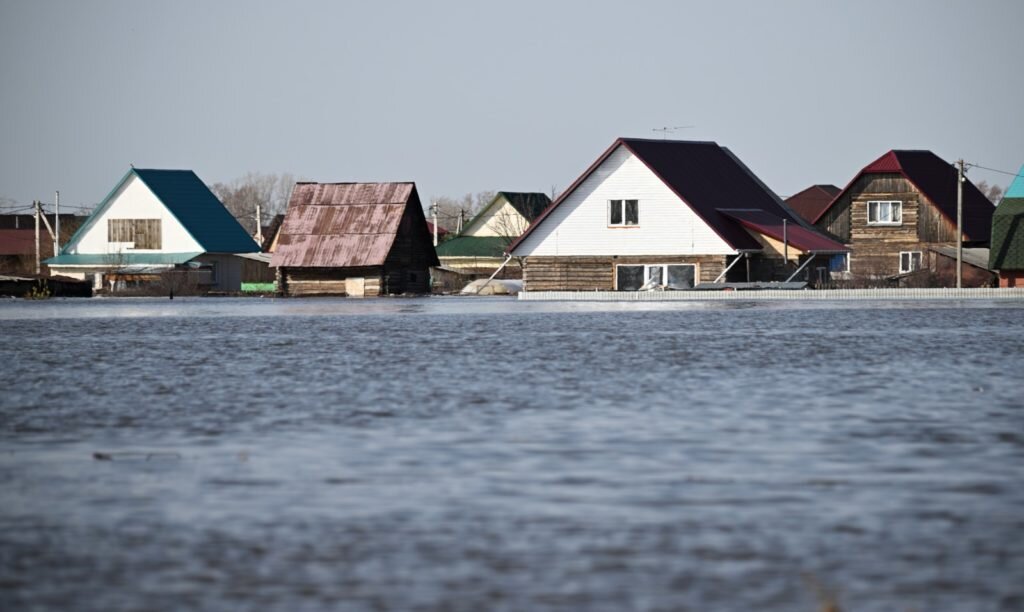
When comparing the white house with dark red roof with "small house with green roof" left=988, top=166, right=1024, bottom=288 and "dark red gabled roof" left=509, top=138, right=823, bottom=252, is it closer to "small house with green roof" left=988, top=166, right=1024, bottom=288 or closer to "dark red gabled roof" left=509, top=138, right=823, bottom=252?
"dark red gabled roof" left=509, top=138, right=823, bottom=252

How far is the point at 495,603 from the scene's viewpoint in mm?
7402

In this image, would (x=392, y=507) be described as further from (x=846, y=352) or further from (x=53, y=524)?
(x=846, y=352)

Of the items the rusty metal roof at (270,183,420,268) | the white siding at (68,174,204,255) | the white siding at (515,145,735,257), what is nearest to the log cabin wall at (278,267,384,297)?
the rusty metal roof at (270,183,420,268)

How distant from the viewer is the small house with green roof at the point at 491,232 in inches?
3981

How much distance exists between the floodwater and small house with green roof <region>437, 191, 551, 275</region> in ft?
254

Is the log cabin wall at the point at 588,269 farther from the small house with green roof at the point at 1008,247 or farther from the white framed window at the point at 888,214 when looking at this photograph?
the white framed window at the point at 888,214

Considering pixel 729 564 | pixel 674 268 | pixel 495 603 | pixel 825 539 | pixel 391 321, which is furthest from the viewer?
pixel 674 268

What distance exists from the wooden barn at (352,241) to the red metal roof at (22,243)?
35.0 metres

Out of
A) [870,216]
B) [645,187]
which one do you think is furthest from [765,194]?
[645,187]

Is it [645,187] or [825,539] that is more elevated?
[645,187]

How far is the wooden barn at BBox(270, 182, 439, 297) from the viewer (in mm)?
75562

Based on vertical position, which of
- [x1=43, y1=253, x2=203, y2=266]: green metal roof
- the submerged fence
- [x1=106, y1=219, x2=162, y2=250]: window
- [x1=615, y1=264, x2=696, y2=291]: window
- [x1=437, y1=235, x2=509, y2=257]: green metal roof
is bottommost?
the submerged fence

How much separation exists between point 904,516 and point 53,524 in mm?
4931

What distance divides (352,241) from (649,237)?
17101mm
